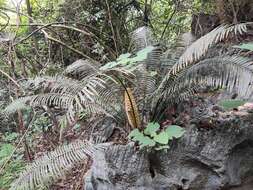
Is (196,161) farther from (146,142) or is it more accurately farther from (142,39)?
(142,39)

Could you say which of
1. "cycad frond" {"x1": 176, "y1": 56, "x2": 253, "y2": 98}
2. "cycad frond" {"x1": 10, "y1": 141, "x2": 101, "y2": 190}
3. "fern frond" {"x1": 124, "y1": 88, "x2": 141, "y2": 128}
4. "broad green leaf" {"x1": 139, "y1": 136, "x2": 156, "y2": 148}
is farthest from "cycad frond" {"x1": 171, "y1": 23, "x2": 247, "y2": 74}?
"cycad frond" {"x1": 10, "y1": 141, "x2": 101, "y2": 190}

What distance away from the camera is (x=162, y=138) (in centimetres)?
257

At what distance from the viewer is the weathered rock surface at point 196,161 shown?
2.67 metres

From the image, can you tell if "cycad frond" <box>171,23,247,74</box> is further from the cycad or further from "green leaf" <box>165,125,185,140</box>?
"green leaf" <box>165,125,185,140</box>

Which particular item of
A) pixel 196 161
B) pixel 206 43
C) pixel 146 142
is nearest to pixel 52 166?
pixel 146 142

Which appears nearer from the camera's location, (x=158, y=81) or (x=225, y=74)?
(x=225, y=74)

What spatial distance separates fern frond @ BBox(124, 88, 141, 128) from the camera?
2.86 m

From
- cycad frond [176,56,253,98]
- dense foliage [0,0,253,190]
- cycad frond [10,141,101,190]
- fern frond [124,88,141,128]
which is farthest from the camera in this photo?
fern frond [124,88,141,128]

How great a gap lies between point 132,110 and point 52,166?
0.70m

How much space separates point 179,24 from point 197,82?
3236mm

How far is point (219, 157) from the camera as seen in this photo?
2648 millimetres

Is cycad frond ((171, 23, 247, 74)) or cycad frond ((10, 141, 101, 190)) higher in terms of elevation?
cycad frond ((171, 23, 247, 74))

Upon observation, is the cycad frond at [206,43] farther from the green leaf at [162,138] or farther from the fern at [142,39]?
the fern at [142,39]

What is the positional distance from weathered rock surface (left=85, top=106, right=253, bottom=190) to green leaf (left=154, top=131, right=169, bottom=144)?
209mm
